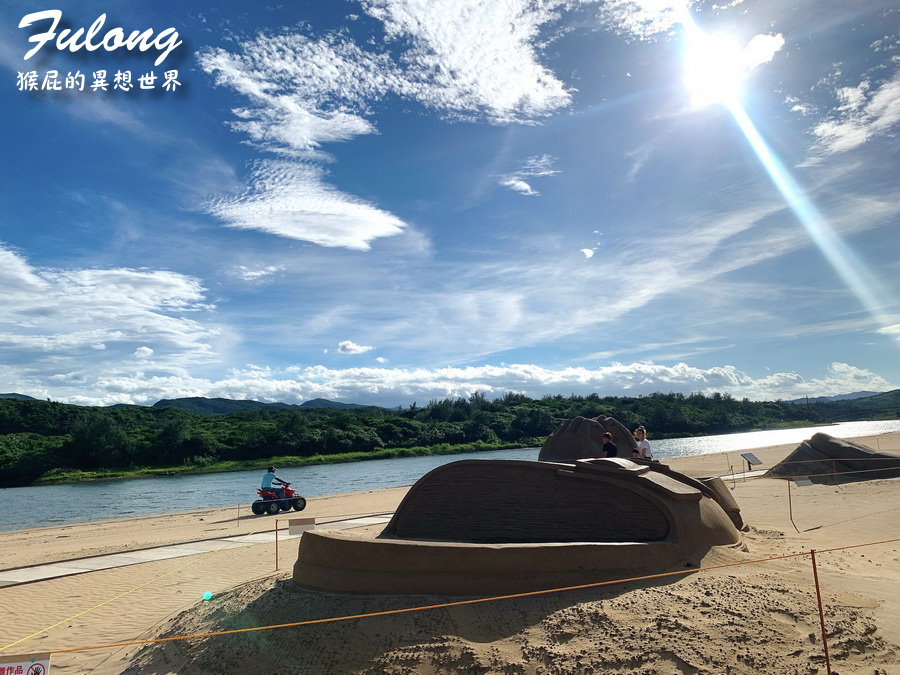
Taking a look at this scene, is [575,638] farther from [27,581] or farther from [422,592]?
[27,581]

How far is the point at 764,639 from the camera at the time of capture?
5359 millimetres

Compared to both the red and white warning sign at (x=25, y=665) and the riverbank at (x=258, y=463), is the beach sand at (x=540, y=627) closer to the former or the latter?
the red and white warning sign at (x=25, y=665)

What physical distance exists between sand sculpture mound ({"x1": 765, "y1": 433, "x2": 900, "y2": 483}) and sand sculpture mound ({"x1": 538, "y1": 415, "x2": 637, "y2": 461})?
535 cm

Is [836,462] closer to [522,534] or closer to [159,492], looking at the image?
[522,534]

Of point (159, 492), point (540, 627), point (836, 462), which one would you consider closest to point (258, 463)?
point (159, 492)

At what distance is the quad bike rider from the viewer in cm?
1778

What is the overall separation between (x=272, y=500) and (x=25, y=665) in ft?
46.6

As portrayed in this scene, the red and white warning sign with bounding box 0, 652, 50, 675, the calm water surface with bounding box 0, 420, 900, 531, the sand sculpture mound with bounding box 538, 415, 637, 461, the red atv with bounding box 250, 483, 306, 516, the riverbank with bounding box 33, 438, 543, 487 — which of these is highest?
the sand sculpture mound with bounding box 538, 415, 637, 461

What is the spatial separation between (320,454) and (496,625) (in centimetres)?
5305

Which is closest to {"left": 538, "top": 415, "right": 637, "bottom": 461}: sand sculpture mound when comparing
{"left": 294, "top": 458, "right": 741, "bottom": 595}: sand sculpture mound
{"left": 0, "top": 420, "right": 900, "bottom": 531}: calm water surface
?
{"left": 294, "top": 458, "right": 741, "bottom": 595}: sand sculpture mound

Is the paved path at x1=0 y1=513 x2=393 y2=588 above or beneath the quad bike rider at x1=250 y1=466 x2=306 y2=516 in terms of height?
beneath

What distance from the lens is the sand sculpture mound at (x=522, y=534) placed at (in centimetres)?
607

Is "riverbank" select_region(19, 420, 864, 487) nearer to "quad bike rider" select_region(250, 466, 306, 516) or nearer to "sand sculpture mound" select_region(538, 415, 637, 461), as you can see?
"quad bike rider" select_region(250, 466, 306, 516)

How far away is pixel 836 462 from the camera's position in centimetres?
1834
